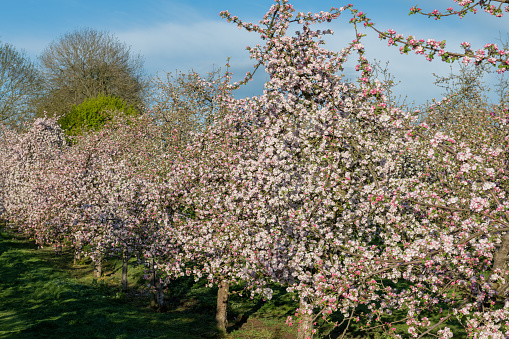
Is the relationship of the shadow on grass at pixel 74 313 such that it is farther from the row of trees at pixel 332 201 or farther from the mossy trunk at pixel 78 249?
the row of trees at pixel 332 201

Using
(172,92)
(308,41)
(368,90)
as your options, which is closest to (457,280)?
(368,90)

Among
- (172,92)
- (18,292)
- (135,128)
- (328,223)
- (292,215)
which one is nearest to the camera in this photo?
(292,215)

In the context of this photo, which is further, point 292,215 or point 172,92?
point 172,92

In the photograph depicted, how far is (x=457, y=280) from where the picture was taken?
9.24 meters

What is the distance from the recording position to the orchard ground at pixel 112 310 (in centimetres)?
1568

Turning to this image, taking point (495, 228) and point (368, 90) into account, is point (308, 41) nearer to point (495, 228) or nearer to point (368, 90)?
point (368, 90)

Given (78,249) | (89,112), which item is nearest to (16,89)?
(89,112)

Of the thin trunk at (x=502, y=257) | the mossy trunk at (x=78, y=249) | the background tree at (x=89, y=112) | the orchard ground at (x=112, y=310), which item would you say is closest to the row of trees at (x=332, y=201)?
the thin trunk at (x=502, y=257)

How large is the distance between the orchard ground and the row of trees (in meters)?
1.89

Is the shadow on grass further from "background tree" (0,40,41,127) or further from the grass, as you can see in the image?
"background tree" (0,40,41,127)

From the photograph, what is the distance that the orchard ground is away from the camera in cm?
1568

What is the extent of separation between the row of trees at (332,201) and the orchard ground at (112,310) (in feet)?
6.19

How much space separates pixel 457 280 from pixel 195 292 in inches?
657

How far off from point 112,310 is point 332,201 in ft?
42.3
